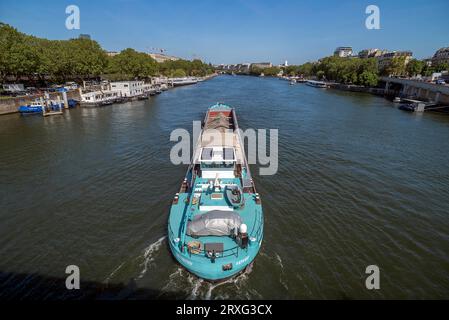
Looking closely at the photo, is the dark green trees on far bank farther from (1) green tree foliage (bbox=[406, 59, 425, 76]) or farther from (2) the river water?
(1) green tree foliage (bbox=[406, 59, 425, 76])

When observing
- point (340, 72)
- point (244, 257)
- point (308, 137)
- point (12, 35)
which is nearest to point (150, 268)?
point (244, 257)

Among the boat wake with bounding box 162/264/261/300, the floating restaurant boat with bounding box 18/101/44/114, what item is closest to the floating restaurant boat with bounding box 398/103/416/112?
the boat wake with bounding box 162/264/261/300

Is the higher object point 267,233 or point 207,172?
point 207,172

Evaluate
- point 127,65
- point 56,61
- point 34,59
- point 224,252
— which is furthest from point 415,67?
point 34,59
